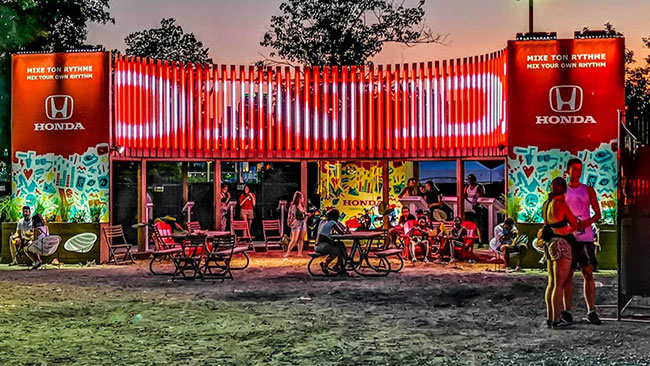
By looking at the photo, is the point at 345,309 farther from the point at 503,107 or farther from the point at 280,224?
the point at 280,224

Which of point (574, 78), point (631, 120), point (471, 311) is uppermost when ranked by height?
point (574, 78)

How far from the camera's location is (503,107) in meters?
17.1

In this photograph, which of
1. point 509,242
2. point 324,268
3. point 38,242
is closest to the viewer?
point 324,268

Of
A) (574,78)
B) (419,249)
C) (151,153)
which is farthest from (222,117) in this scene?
(574,78)

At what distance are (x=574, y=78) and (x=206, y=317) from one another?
9.47m

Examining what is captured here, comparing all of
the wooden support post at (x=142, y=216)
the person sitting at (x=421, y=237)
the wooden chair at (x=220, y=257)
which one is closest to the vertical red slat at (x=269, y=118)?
the wooden support post at (x=142, y=216)

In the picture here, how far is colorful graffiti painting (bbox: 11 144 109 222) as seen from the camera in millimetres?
17672

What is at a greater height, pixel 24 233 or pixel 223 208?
pixel 223 208

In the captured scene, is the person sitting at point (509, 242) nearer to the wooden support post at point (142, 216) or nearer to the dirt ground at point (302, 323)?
the dirt ground at point (302, 323)

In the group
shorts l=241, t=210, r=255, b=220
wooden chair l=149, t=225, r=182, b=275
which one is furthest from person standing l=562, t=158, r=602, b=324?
shorts l=241, t=210, r=255, b=220

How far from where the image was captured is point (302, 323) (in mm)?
9594

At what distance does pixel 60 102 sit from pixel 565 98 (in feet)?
34.8

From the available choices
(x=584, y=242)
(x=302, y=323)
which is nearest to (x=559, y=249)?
(x=584, y=242)

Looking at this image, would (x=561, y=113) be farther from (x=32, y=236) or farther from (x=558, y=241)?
(x=32, y=236)
